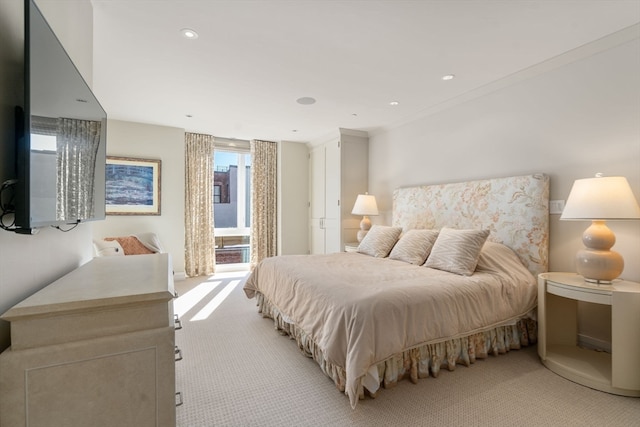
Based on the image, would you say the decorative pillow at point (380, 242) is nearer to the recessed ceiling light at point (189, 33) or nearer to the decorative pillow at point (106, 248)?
the recessed ceiling light at point (189, 33)

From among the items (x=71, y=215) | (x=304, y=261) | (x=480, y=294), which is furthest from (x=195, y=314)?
(x=480, y=294)

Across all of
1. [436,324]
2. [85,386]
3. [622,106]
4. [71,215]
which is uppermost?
[622,106]

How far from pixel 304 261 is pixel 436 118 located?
253cm

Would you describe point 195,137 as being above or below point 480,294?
above

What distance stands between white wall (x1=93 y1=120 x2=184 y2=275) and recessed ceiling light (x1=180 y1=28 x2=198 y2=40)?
2.84 metres

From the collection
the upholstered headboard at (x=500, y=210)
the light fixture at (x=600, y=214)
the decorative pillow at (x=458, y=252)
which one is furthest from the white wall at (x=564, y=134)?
the decorative pillow at (x=458, y=252)

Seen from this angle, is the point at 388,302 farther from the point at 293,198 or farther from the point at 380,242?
the point at 293,198

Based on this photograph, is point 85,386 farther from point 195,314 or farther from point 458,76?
point 458,76

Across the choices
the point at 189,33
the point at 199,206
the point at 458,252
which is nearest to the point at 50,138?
the point at 189,33

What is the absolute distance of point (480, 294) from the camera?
217 cm

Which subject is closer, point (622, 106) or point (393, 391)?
point (393, 391)

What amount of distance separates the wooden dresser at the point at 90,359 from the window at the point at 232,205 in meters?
4.46

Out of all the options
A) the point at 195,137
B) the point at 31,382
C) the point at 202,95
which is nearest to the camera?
the point at 31,382

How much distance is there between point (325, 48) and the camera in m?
2.38
